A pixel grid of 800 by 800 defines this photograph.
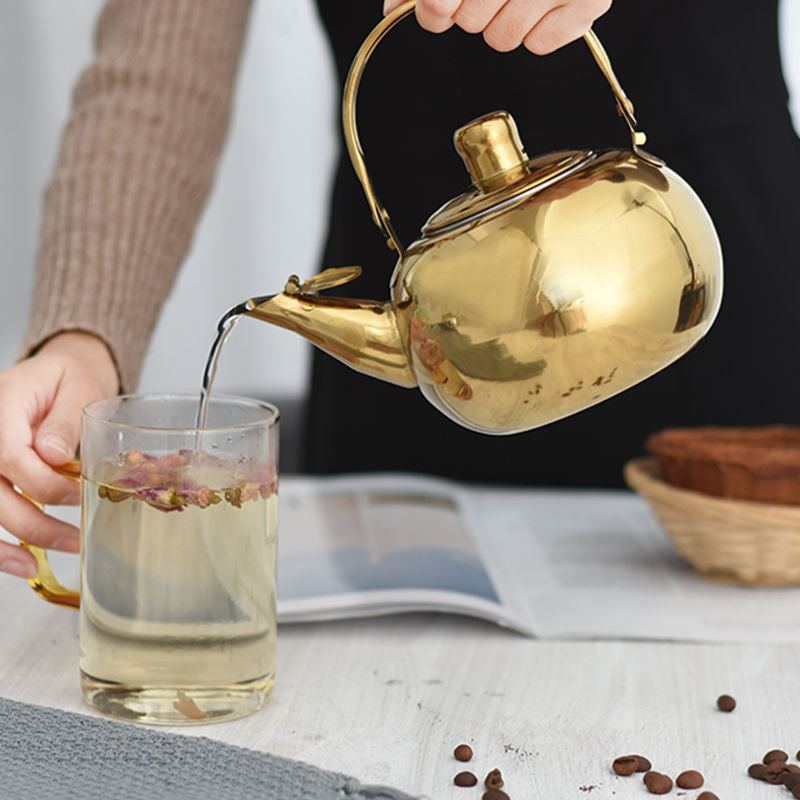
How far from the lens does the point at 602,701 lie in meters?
0.72

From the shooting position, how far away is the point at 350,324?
65cm

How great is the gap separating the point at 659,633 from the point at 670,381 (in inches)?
18.7

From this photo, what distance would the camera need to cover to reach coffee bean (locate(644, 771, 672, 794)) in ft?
1.95

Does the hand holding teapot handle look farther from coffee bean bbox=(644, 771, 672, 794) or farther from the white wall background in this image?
the white wall background

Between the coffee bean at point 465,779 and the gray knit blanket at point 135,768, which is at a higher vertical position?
the gray knit blanket at point 135,768

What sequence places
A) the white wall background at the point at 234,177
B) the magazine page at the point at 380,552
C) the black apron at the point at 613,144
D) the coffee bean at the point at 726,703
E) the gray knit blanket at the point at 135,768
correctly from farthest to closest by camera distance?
the white wall background at the point at 234,177 → the black apron at the point at 613,144 → the magazine page at the point at 380,552 → the coffee bean at the point at 726,703 → the gray knit blanket at the point at 135,768

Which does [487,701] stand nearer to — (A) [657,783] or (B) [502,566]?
(A) [657,783]

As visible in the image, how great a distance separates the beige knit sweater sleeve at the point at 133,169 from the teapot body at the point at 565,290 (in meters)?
0.40

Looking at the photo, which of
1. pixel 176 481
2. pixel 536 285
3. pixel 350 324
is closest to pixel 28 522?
pixel 176 481

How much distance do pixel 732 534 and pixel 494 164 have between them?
421 millimetres

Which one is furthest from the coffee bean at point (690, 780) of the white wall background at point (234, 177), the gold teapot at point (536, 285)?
the white wall background at point (234, 177)

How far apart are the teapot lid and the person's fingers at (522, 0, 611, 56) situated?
0.18 feet

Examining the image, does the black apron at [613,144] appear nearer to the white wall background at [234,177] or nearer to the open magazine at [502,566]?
the open magazine at [502,566]

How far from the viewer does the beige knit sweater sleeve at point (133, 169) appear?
3.10 ft
